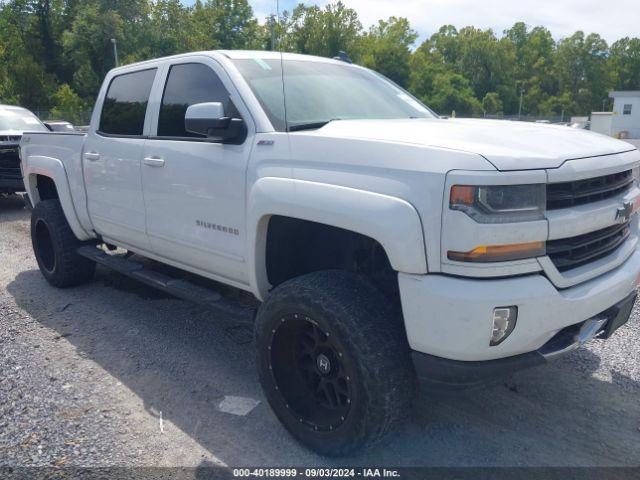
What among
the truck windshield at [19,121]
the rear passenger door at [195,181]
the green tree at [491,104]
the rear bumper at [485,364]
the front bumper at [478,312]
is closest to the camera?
the front bumper at [478,312]

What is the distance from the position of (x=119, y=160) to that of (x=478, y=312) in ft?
10.1

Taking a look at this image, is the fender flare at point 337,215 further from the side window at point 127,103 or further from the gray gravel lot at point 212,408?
the side window at point 127,103

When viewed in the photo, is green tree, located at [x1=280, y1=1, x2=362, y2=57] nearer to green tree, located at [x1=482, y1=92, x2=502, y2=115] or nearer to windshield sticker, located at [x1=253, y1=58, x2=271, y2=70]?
green tree, located at [x1=482, y1=92, x2=502, y2=115]

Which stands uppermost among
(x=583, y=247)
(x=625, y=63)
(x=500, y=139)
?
(x=625, y=63)

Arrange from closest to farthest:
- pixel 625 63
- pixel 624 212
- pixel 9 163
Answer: pixel 624 212, pixel 9 163, pixel 625 63

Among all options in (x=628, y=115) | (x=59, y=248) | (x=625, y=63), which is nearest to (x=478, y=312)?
(x=59, y=248)

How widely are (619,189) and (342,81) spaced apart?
187cm

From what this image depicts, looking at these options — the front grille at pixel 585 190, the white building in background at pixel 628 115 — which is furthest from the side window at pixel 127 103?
the white building in background at pixel 628 115

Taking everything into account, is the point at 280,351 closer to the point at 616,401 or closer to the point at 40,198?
the point at 616,401

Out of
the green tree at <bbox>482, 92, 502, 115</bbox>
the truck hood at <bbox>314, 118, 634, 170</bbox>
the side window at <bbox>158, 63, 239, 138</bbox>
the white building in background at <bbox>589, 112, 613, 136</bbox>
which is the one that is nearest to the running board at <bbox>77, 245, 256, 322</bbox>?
the side window at <bbox>158, 63, 239, 138</bbox>

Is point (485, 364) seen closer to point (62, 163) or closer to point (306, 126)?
point (306, 126)

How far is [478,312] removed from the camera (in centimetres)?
221

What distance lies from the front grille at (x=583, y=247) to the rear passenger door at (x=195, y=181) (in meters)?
1.63

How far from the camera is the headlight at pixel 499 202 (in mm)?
2240
